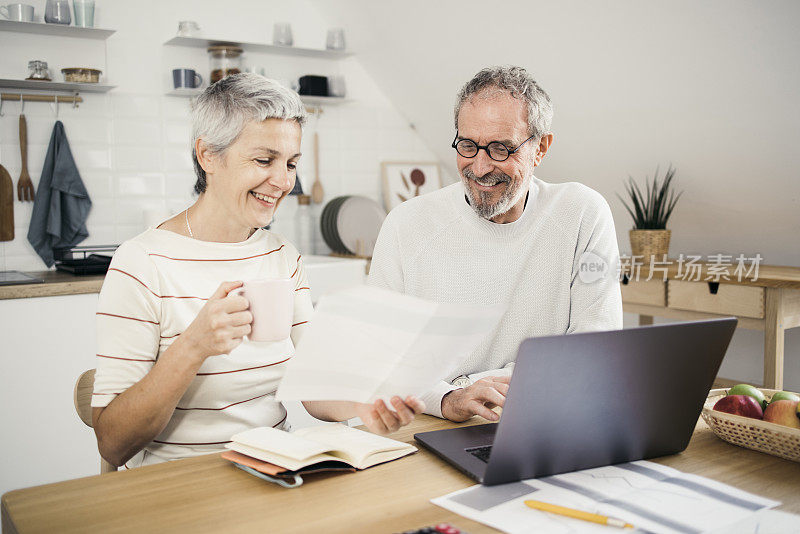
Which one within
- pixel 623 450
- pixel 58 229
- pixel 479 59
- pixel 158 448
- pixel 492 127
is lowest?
pixel 158 448

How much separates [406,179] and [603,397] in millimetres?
3197

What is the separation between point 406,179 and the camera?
4.06 m

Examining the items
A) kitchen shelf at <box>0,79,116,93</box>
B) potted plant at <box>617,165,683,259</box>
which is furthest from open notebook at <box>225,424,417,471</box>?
kitchen shelf at <box>0,79,116,93</box>

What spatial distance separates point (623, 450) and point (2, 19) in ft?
9.59

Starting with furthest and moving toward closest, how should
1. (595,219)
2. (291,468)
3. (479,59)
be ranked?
(479,59), (595,219), (291,468)

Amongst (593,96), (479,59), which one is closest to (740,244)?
(593,96)

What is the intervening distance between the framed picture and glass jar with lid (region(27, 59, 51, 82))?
1.77 meters

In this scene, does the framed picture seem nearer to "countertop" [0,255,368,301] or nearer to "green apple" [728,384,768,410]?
"countertop" [0,255,368,301]

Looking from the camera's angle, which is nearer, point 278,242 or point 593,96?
point 278,242

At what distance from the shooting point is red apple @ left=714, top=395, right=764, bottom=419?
1.13 m

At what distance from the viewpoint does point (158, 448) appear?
134 centimetres

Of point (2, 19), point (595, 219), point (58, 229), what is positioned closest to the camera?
point (595, 219)

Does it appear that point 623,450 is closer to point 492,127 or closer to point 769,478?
point 769,478

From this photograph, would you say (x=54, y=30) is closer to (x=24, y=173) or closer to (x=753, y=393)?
(x=24, y=173)
